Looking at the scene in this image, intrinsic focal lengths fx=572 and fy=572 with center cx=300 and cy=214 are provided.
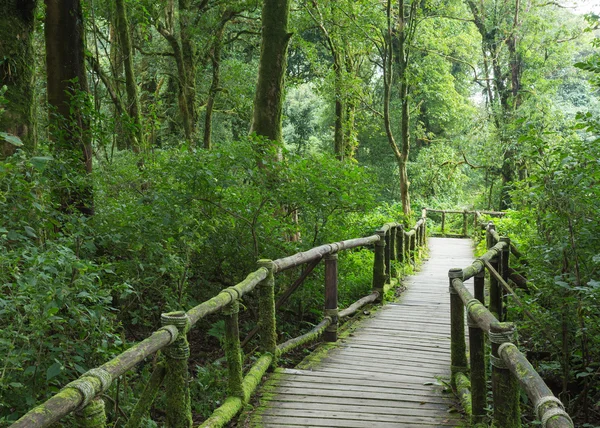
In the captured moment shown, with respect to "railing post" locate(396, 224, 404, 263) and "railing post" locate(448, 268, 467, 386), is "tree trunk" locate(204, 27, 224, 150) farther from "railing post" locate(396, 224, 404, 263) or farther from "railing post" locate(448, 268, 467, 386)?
"railing post" locate(448, 268, 467, 386)

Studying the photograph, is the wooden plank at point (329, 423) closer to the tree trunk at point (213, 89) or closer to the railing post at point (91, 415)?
the railing post at point (91, 415)

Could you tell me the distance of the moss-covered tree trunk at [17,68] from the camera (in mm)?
5449

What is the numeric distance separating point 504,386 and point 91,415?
7.49 ft

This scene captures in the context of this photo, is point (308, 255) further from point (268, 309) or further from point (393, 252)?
point (393, 252)

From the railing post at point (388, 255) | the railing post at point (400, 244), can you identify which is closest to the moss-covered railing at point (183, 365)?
the railing post at point (388, 255)

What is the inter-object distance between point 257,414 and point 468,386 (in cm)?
184

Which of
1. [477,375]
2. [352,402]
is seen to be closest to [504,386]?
[477,375]

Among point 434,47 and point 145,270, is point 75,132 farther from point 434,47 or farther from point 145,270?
point 434,47

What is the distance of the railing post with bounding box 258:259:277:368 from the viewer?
5.25 m

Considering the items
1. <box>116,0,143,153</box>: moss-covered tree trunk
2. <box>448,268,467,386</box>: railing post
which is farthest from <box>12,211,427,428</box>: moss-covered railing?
<box>116,0,143,153</box>: moss-covered tree trunk

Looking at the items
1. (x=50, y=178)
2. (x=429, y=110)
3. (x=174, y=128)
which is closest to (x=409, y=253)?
(x=50, y=178)

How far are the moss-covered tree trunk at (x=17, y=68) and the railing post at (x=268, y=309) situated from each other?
2669 mm

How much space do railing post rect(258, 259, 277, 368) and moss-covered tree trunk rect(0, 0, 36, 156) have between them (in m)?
2.67

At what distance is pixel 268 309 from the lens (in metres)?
5.33
